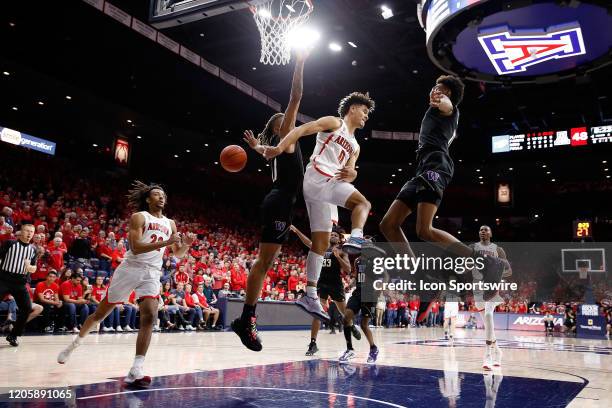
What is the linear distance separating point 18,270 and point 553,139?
20430 millimetres

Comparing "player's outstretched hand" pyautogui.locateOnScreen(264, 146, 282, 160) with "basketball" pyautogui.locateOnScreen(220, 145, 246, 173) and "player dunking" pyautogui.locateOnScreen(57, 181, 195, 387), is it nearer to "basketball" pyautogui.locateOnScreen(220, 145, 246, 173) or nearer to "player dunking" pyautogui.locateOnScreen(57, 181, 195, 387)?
"basketball" pyautogui.locateOnScreen(220, 145, 246, 173)

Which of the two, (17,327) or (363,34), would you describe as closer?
(17,327)

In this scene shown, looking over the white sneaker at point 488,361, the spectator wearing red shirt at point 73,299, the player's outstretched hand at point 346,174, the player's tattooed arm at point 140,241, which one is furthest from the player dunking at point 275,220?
the spectator wearing red shirt at point 73,299

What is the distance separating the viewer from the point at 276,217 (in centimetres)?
→ 405

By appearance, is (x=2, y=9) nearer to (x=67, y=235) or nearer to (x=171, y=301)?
(x=67, y=235)

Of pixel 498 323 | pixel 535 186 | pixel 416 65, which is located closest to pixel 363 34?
pixel 416 65

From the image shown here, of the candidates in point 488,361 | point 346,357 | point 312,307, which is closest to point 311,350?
point 346,357

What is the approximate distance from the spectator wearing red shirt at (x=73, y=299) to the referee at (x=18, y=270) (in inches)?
94.7

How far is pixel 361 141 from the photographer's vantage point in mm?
26031

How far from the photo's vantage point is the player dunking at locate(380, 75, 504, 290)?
4.29 meters

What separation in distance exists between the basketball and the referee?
5.76 metres

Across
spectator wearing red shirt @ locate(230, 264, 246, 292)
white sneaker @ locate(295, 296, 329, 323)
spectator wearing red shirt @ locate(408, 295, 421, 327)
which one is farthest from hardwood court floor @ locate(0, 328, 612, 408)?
spectator wearing red shirt @ locate(408, 295, 421, 327)

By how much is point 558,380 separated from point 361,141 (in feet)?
67.4

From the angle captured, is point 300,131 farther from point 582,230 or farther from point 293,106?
point 582,230
